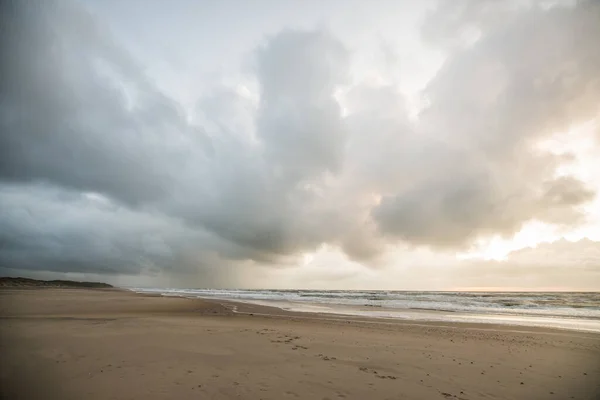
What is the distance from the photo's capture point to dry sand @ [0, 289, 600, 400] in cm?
742

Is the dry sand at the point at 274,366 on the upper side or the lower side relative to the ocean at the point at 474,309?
upper

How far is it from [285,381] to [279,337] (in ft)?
22.0

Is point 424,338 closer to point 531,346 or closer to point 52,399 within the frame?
point 531,346

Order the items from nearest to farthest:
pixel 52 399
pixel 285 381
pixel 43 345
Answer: pixel 52 399
pixel 285 381
pixel 43 345

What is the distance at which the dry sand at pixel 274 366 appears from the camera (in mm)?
7418

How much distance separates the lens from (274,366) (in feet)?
31.0

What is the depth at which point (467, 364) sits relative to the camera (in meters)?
10.9

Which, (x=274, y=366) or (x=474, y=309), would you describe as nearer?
(x=274, y=366)

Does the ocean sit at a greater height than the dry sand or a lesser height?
lesser

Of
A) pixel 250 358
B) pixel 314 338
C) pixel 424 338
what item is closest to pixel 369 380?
pixel 250 358

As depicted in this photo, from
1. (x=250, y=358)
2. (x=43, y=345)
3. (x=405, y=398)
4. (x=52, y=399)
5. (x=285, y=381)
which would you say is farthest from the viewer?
(x=43, y=345)

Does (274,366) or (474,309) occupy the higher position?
(274,366)

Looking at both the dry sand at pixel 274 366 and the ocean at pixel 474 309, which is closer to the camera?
the dry sand at pixel 274 366

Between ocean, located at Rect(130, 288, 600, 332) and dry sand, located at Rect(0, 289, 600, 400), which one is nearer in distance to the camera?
dry sand, located at Rect(0, 289, 600, 400)
